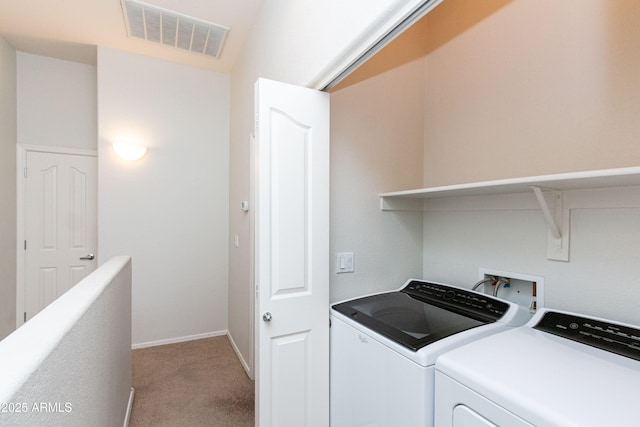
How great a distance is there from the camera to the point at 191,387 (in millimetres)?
2340

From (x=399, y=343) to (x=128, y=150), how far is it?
3005mm

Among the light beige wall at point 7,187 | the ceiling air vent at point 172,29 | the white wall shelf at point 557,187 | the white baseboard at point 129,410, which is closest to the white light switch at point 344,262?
the white wall shelf at point 557,187

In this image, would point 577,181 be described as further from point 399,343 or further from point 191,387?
point 191,387

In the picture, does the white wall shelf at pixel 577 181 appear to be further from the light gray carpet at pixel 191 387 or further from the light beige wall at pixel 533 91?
the light gray carpet at pixel 191 387

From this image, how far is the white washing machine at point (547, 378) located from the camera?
710 millimetres

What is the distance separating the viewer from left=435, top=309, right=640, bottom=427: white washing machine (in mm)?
710

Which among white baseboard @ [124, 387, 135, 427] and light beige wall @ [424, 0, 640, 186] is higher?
light beige wall @ [424, 0, 640, 186]

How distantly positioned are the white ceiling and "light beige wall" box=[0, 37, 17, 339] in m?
0.31

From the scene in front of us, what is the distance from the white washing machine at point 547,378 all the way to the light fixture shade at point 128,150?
10.3 ft

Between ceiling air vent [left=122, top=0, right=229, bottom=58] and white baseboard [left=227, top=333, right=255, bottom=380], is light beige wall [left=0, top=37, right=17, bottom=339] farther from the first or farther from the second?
white baseboard [left=227, top=333, right=255, bottom=380]

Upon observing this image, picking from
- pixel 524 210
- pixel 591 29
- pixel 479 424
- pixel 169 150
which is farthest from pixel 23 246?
pixel 591 29

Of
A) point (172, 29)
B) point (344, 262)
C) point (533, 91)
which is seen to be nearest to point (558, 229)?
point (533, 91)

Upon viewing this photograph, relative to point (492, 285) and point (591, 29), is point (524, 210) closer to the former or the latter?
point (492, 285)

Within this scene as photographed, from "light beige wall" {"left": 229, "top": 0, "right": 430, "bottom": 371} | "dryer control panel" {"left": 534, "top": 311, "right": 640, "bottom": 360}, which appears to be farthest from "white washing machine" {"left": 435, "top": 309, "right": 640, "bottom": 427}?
"light beige wall" {"left": 229, "top": 0, "right": 430, "bottom": 371}
